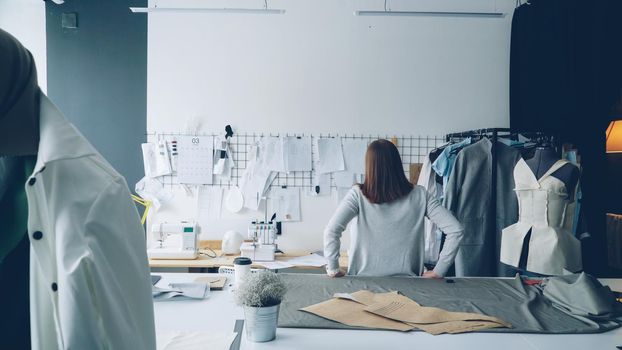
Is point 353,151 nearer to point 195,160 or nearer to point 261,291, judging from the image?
point 195,160

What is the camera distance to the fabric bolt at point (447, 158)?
11.4 ft

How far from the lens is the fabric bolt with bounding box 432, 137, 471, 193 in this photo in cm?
346

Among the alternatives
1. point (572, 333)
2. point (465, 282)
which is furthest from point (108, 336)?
point (465, 282)

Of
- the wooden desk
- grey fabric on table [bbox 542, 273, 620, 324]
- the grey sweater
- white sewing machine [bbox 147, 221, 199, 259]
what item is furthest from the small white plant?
white sewing machine [bbox 147, 221, 199, 259]

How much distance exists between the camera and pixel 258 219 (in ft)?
13.1

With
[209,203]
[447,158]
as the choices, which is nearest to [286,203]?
[209,203]

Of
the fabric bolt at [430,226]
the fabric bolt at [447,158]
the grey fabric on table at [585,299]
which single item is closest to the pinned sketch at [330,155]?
the fabric bolt at [430,226]

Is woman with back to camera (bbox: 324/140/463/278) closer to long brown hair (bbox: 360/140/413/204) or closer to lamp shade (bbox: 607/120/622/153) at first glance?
long brown hair (bbox: 360/140/413/204)

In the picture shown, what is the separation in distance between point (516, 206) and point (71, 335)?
3130 millimetres

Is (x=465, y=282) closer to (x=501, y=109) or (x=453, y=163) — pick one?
(x=453, y=163)

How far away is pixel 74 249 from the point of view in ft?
2.82

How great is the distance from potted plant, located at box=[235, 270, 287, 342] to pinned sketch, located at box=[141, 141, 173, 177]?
2.66 m

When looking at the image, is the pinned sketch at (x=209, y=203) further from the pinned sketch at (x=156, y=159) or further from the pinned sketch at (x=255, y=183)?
the pinned sketch at (x=156, y=159)

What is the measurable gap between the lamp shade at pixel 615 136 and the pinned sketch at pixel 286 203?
301cm
